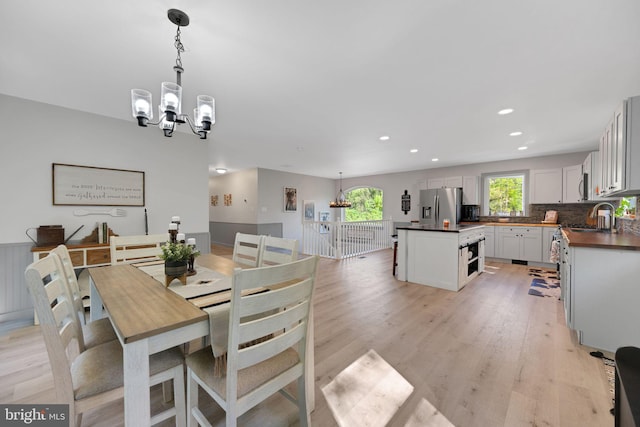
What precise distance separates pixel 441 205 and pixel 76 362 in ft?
21.9

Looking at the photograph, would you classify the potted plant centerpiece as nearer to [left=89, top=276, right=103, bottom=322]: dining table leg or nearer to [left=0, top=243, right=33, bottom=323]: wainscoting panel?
[left=89, top=276, right=103, bottom=322]: dining table leg

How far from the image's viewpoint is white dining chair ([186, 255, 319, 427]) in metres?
1.05

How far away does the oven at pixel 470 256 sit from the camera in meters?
3.84

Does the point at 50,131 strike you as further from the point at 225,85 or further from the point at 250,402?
the point at 250,402

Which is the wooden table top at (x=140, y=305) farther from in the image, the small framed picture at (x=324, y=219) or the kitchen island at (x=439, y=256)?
the small framed picture at (x=324, y=219)

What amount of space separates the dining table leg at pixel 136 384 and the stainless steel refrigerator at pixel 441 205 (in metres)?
6.48

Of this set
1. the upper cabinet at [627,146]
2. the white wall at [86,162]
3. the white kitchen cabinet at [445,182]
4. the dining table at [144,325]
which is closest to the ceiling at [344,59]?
the white wall at [86,162]

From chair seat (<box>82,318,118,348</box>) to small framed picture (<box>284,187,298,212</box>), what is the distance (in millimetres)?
6175

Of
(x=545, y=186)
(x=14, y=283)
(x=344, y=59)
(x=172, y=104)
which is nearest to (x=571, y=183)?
(x=545, y=186)

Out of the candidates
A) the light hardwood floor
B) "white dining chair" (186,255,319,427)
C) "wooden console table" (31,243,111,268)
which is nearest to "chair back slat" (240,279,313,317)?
"white dining chair" (186,255,319,427)

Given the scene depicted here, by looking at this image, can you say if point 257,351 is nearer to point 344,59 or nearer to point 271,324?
point 271,324

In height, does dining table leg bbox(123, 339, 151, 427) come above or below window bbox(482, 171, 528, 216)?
below

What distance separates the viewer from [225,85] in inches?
Result: 97.3

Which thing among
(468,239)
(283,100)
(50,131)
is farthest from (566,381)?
(50,131)
